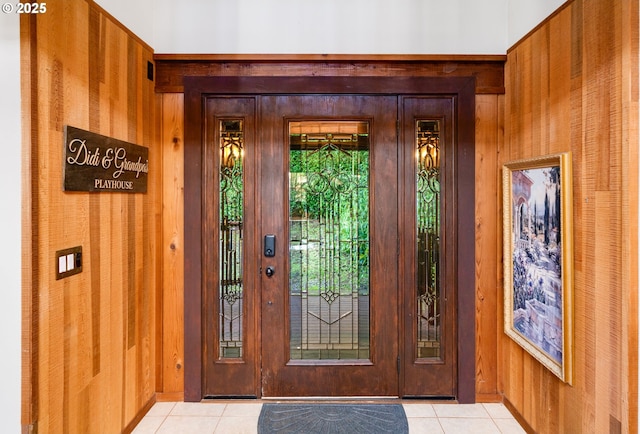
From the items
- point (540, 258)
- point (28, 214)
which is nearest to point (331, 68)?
point (540, 258)

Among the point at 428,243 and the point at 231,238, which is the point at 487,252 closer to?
the point at 428,243

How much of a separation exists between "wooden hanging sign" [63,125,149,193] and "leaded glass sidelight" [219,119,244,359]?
21.8 inches

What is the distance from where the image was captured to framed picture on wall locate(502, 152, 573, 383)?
6.19 feet

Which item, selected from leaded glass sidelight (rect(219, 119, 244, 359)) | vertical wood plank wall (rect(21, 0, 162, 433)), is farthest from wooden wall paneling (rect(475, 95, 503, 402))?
vertical wood plank wall (rect(21, 0, 162, 433))

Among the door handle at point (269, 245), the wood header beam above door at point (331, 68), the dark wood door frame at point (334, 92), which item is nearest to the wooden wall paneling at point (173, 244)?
the dark wood door frame at point (334, 92)

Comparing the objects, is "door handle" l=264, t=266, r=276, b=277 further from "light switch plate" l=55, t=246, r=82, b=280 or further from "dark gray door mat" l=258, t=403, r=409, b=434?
"light switch plate" l=55, t=246, r=82, b=280

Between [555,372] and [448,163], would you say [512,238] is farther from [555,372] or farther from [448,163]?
[555,372]

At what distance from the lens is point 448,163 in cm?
263

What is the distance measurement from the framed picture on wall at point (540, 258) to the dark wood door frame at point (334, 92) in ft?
0.86

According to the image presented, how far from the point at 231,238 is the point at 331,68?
Answer: 4.82 ft

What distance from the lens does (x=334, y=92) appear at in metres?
2.59

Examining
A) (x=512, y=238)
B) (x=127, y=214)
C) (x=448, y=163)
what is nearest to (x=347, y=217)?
(x=448, y=163)

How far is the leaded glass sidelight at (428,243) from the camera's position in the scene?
2641 millimetres

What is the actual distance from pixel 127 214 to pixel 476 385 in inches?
109
